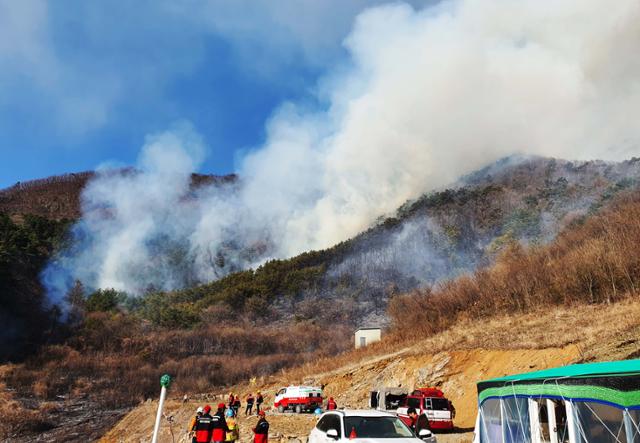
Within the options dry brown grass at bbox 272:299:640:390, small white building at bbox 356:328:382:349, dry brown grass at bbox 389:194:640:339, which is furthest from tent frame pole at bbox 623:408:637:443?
small white building at bbox 356:328:382:349

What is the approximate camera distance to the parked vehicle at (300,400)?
98.0 ft

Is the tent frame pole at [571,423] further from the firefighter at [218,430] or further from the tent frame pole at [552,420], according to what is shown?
the firefighter at [218,430]

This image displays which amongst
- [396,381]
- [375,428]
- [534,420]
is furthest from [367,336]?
A: [534,420]

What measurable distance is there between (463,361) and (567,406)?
22.0 metres

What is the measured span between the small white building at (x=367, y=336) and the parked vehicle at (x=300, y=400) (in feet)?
68.6

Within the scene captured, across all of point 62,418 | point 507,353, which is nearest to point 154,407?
point 62,418

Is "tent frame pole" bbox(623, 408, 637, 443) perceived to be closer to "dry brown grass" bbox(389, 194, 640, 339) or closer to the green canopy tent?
the green canopy tent

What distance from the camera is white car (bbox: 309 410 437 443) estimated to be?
28.0 ft

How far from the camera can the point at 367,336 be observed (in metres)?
51.8

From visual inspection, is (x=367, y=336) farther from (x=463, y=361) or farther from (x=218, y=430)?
(x=218, y=430)

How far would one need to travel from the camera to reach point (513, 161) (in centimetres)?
10794

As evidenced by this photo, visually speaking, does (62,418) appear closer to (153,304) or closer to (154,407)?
A: (154,407)

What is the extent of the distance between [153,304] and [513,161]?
81.1 m

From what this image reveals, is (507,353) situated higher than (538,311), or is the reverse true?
(538,311)
